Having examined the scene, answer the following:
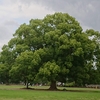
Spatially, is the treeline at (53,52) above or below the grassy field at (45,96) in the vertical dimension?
above

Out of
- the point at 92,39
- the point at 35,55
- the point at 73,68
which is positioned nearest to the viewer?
the point at 35,55

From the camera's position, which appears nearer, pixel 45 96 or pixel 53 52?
pixel 45 96

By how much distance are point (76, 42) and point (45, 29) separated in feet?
24.8

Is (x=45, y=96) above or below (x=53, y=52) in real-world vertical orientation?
below

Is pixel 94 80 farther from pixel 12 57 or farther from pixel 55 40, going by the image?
pixel 12 57

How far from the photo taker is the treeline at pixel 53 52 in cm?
4556

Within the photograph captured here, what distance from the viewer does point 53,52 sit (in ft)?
155

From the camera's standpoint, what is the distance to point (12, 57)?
52500mm

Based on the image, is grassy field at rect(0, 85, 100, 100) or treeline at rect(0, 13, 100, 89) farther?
treeline at rect(0, 13, 100, 89)

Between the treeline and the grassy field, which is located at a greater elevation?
the treeline

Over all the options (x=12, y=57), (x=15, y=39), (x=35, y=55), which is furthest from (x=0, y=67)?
(x=35, y=55)

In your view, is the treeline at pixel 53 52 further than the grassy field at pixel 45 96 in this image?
Yes

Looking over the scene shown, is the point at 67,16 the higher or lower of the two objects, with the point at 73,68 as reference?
higher

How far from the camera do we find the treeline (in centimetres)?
4556
